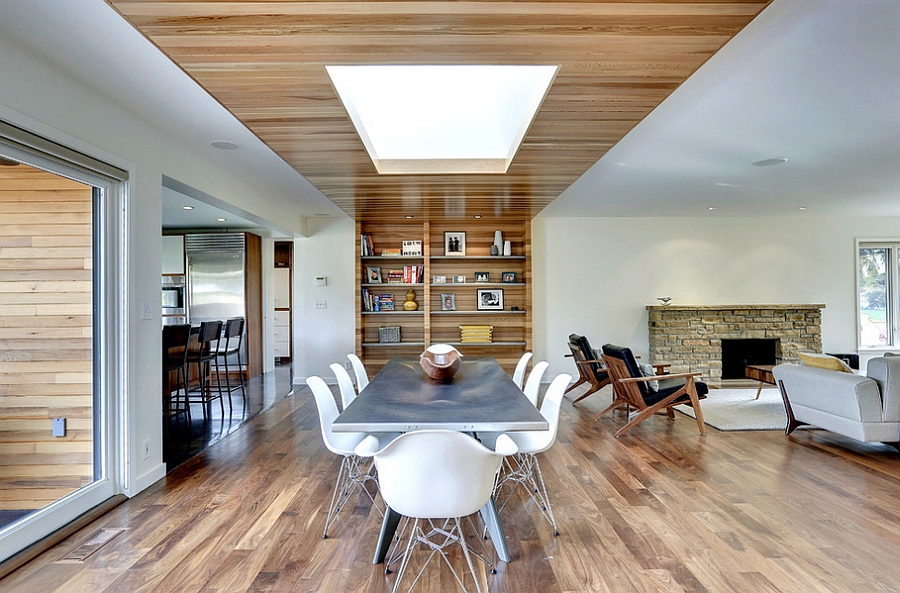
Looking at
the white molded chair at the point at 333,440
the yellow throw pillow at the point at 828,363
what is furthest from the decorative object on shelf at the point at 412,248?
the yellow throw pillow at the point at 828,363

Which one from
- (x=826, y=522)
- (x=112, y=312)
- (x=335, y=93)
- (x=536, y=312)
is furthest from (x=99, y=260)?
(x=536, y=312)

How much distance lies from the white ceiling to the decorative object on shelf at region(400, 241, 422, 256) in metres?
1.55

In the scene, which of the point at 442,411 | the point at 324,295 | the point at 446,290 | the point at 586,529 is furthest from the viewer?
the point at 324,295

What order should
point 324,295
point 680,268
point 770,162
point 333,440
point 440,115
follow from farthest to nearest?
point 680,268
point 324,295
point 770,162
point 440,115
point 333,440

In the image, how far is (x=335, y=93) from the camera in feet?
8.82

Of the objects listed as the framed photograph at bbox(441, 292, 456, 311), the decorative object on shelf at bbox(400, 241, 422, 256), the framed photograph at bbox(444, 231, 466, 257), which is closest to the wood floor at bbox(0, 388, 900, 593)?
the framed photograph at bbox(441, 292, 456, 311)

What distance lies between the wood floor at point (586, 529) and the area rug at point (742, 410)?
77cm

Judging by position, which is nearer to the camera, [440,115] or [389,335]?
[440,115]

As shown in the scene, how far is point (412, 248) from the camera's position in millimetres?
7242

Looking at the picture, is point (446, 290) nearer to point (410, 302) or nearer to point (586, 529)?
point (410, 302)

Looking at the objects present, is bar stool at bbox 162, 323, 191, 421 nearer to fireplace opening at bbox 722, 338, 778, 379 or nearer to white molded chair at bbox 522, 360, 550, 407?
white molded chair at bbox 522, 360, 550, 407

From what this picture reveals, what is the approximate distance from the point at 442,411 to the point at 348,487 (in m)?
1.32

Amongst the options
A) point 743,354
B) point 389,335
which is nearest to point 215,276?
point 389,335

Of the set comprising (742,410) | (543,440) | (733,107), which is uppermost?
(733,107)
